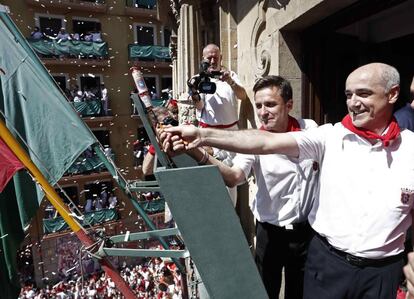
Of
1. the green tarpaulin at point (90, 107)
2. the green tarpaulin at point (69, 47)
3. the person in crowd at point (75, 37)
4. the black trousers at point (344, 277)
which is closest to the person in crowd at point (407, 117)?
the black trousers at point (344, 277)

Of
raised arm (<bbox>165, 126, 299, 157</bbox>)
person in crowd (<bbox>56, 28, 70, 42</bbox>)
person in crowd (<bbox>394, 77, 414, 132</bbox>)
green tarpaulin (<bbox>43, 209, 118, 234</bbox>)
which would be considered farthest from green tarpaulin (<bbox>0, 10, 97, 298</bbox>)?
person in crowd (<bbox>56, 28, 70, 42</bbox>)

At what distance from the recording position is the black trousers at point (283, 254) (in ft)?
7.61

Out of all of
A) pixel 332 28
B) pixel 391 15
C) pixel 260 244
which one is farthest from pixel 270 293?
pixel 391 15

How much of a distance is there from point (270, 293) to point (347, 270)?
1.02m

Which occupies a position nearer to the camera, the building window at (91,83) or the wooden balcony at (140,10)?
the building window at (91,83)

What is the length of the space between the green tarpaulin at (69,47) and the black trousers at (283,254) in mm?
15089

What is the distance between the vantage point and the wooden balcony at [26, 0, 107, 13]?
47.6 feet

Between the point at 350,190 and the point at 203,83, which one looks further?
the point at 203,83

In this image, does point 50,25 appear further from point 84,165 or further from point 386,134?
point 386,134

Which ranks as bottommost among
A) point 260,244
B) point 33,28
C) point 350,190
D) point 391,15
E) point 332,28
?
point 260,244

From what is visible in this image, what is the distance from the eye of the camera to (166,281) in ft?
16.7

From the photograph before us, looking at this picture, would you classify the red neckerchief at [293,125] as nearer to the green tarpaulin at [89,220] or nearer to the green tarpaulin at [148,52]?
the green tarpaulin at [89,220]

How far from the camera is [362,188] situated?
1662 millimetres

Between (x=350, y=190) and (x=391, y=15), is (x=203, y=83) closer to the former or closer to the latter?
(x=350, y=190)
